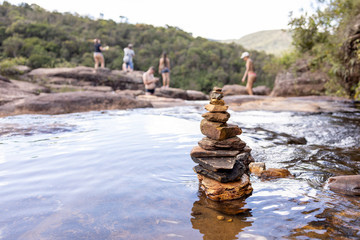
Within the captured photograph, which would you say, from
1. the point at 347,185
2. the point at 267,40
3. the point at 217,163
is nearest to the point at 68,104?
the point at 217,163

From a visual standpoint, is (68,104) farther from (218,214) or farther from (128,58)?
(128,58)

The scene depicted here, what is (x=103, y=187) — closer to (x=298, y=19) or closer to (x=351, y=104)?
(x=351, y=104)

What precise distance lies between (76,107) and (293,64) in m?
15.6

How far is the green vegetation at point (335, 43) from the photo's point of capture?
11195 millimetres

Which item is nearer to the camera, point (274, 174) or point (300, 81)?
point (274, 174)

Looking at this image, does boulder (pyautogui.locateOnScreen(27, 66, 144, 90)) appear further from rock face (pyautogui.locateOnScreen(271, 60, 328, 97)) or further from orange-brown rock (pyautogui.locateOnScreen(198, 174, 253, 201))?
orange-brown rock (pyautogui.locateOnScreen(198, 174, 253, 201))

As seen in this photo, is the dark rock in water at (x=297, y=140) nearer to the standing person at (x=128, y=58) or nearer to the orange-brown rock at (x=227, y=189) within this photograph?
the orange-brown rock at (x=227, y=189)

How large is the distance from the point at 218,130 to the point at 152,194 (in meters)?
0.97

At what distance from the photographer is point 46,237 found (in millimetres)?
1986

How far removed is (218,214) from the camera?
237 centimetres

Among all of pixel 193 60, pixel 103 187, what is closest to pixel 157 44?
pixel 193 60

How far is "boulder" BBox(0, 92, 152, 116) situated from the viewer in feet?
30.0

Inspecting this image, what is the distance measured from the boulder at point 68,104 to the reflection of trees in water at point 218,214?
835 centimetres

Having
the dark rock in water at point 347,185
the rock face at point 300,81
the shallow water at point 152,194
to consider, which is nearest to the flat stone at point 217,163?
the shallow water at point 152,194
